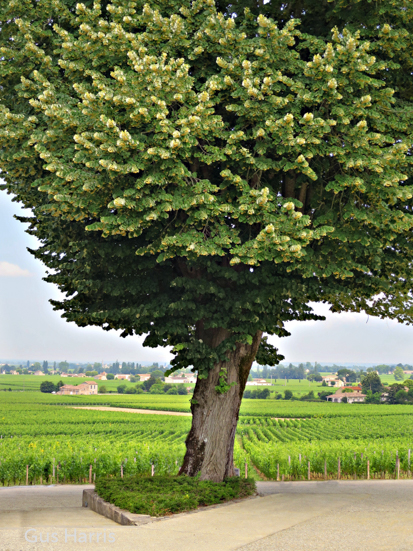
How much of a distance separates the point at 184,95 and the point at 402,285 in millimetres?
9360

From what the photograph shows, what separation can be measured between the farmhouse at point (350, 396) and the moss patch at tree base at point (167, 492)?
11641cm

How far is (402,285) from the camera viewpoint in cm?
1466

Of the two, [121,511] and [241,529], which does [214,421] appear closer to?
[121,511]

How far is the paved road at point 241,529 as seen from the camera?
25.2 ft

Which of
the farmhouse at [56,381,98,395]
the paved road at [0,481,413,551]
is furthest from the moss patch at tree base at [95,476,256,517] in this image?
the farmhouse at [56,381,98,395]

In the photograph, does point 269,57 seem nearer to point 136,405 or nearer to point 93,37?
point 93,37

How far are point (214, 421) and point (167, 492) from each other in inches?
90.7

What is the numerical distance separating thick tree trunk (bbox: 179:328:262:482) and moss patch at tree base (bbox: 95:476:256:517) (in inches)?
19.4

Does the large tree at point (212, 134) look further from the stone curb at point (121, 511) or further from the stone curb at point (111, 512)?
the stone curb at point (111, 512)

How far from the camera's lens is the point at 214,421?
12422 mm

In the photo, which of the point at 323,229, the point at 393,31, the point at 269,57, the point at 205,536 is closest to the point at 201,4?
the point at 269,57

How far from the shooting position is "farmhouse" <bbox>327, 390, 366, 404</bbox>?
123 meters

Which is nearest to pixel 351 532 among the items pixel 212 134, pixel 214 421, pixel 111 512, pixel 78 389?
pixel 214 421

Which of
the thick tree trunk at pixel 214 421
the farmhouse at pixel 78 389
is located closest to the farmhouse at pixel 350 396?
the farmhouse at pixel 78 389
